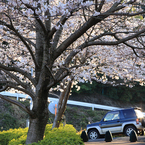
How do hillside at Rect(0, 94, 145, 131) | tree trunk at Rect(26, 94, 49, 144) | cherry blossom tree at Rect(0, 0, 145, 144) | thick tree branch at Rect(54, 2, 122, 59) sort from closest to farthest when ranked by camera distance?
cherry blossom tree at Rect(0, 0, 145, 144), thick tree branch at Rect(54, 2, 122, 59), tree trunk at Rect(26, 94, 49, 144), hillside at Rect(0, 94, 145, 131)

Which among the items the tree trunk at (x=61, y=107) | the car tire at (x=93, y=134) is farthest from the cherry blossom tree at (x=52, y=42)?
the car tire at (x=93, y=134)

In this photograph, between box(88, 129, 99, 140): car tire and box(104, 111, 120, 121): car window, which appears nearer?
box(88, 129, 99, 140): car tire

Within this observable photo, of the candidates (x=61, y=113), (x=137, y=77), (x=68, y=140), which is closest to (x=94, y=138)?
(x=61, y=113)

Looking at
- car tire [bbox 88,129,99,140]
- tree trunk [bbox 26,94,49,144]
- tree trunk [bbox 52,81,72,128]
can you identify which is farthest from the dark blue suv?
tree trunk [bbox 26,94,49,144]

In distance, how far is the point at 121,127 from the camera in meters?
12.4

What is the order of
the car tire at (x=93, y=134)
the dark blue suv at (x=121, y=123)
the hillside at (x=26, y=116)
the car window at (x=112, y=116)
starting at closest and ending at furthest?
the dark blue suv at (x=121, y=123), the car tire at (x=93, y=134), the car window at (x=112, y=116), the hillside at (x=26, y=116)

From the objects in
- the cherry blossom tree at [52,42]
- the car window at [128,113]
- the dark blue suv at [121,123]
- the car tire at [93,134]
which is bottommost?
the car tire at [93,134]

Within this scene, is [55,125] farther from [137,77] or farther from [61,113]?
[137,77]

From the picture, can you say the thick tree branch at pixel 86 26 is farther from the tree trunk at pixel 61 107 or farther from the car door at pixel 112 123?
the car door at pixel 112 123

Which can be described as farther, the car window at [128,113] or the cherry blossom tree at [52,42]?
the car window at [128,113]

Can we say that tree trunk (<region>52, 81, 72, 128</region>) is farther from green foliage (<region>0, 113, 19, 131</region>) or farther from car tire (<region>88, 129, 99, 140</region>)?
green foliage (<region>0, 113, 19, 131</region>)

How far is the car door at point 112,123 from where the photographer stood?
41.3 feet

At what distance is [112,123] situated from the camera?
41.9 ft

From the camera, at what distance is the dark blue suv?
1203cm
